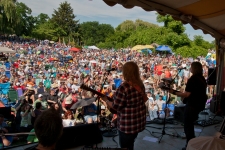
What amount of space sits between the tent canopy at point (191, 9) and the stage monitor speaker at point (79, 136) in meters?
1.61

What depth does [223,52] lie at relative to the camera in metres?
4.43

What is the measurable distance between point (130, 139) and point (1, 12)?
31711 millimetres

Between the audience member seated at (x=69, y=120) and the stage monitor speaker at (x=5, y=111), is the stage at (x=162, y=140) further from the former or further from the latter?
the audience member seated at (x=69, y=120)

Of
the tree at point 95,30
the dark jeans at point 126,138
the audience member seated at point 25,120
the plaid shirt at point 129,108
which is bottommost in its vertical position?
the audience member seated at point 25,120

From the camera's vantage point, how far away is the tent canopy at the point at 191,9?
2.48 metres

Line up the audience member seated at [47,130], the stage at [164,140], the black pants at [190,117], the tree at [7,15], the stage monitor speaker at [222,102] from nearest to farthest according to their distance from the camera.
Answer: the audience member seated at [47,130] < the black pants at [190,117] < the stage at [164,140] < the stage monitor speaker at [222,102] < the tree at [7,15]

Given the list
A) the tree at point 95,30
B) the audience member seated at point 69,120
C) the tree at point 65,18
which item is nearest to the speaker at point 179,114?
the audience member seated at point 69,120

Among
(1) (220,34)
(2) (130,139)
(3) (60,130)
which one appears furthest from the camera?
(1) (220,34)

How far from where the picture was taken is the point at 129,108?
6.30 ft

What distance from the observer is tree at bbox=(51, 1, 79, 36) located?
188 ft

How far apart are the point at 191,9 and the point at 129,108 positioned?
65.4 inches

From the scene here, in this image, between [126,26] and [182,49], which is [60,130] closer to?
[182,49]

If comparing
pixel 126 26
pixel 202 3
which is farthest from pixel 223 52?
pixel 126 26

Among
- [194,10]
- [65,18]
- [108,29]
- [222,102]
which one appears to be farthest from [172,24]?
[108,29]
